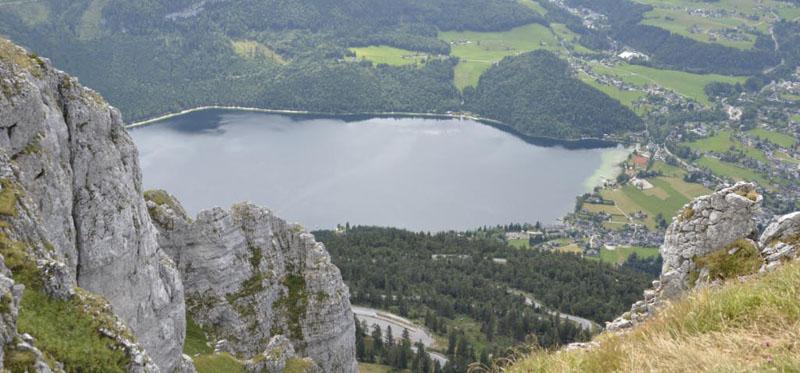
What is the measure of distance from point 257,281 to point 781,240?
116 ft

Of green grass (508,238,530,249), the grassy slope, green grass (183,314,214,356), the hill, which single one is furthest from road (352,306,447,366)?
the grassy slope

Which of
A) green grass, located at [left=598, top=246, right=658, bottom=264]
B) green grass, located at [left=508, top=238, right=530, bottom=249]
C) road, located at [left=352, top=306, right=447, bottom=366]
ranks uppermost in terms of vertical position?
road, located at [left=352, top=306, right=447, bottom=366]

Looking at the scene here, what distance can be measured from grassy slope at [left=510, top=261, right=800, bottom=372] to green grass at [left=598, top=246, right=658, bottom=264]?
518 ft

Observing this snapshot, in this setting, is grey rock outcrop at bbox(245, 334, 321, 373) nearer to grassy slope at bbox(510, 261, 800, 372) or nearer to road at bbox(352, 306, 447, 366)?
grassy slope at bbox(510, 261, 800, 372)

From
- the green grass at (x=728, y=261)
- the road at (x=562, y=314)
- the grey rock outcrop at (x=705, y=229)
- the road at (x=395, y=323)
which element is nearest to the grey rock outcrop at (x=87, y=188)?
the grey rock outcrop at (x=705, y=229)

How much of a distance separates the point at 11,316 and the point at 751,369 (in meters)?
15.1

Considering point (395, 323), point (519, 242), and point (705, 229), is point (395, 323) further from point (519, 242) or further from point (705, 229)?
point (705, 229)

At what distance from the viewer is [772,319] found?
1127cm

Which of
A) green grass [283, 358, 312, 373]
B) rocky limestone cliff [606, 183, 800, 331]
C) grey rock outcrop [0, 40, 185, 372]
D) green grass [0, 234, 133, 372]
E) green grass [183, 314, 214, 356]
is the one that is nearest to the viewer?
green grass [0, 234, 133, 372]

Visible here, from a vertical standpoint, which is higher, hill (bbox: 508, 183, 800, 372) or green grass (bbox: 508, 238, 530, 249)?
hill (bbox: 508, 183, 800, 372)

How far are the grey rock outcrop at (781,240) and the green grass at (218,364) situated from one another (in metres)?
28.2

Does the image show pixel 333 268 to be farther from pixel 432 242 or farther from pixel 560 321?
pixel 432 242

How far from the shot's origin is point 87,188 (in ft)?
98.7

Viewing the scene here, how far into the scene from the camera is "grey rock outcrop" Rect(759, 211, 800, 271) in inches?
739
